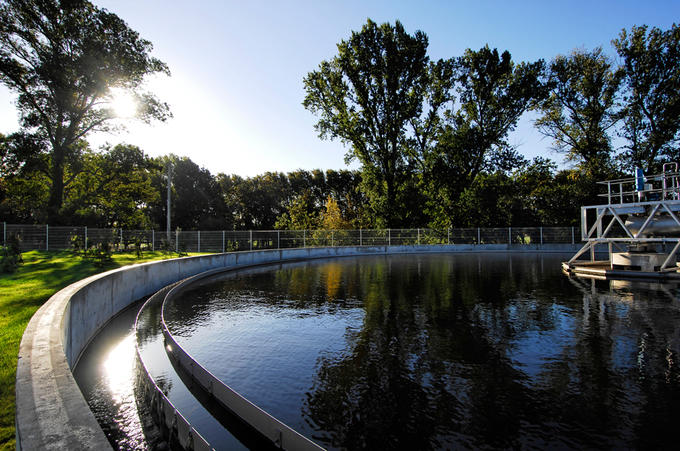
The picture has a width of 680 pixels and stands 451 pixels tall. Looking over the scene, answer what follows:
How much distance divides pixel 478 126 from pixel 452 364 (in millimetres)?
42686

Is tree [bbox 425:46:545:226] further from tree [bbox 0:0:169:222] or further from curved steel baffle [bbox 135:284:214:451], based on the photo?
curved steel baffle [bbox 135:284:214:451]

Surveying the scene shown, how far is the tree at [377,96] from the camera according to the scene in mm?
39312

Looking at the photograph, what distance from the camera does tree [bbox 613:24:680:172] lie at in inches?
1470

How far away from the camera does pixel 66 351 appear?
5.34 metres

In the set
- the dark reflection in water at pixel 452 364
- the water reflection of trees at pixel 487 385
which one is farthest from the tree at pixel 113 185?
the water reflection of trees at pixel 487 385

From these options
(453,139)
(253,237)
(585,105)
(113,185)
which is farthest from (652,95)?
(113,185)

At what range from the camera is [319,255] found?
2995 cm

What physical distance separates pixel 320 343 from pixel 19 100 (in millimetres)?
32432

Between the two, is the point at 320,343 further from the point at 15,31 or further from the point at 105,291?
the point at 15,31

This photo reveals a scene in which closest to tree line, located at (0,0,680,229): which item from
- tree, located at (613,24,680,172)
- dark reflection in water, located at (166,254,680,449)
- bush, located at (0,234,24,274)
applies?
tree, located at (613,24,680,172)

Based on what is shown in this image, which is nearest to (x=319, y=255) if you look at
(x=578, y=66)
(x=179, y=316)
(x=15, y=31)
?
(x=179, y=316)

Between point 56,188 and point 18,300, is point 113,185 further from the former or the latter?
point 18,300

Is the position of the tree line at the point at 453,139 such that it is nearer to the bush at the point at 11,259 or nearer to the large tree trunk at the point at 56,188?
the large tree trunk at the point at 56,188

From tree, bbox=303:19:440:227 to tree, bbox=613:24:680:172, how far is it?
73.2 feet
